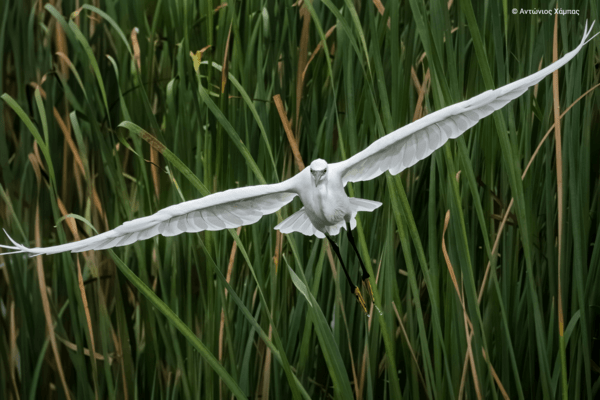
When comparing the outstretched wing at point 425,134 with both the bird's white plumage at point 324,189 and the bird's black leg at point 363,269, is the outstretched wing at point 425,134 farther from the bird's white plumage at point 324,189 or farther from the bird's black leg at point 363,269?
the bird's black leg at point 363,269

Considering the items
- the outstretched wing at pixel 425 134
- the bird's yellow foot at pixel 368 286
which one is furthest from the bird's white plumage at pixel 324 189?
the bird's yellow foot at pixel 368 286

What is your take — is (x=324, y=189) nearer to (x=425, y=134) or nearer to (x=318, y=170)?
(x=318, y=170)

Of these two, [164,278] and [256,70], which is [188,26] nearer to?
[256,70]

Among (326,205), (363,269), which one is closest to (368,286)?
(363,269)

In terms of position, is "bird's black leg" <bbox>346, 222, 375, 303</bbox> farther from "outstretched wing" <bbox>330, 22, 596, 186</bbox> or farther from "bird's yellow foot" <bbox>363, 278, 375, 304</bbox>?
"outstretched wing" <bbox>330, 22, 596, 186</bbox>

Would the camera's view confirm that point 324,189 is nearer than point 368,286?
Yes

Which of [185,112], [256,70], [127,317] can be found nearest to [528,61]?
[256,70]

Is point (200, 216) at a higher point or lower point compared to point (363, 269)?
higher
